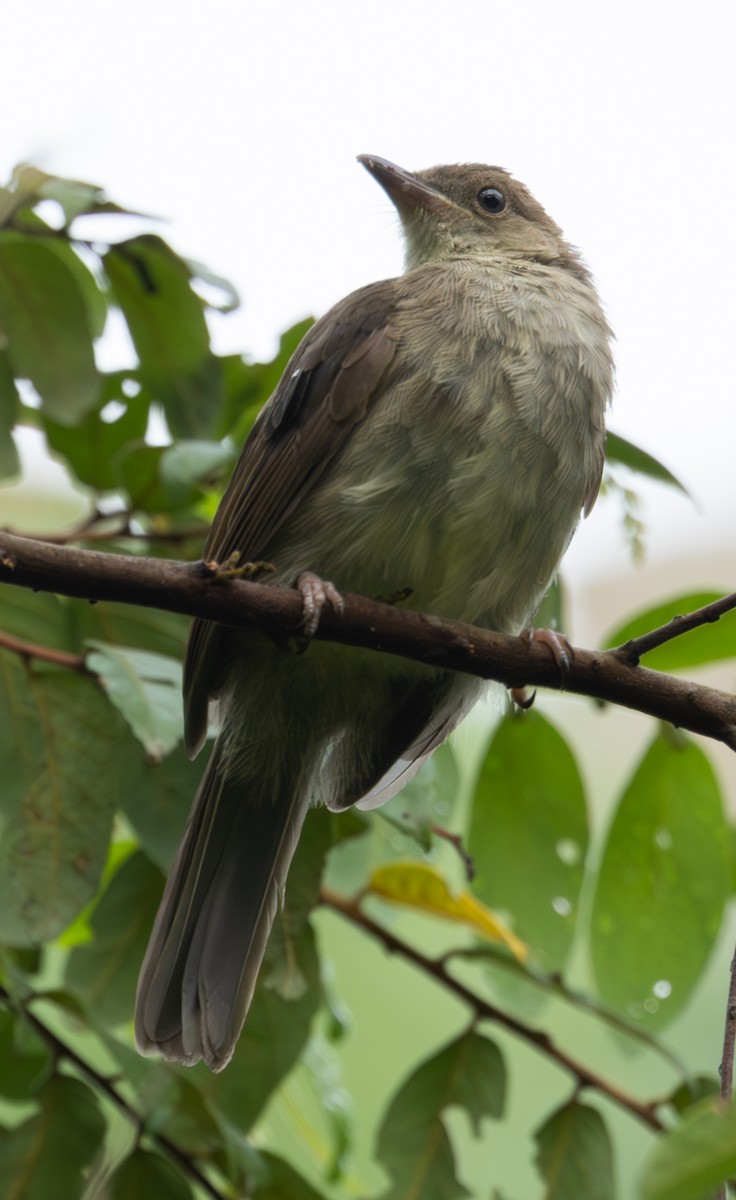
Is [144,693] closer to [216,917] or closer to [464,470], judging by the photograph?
[216,917]

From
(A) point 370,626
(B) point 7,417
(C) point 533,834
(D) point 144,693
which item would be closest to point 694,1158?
(A) point 370,626

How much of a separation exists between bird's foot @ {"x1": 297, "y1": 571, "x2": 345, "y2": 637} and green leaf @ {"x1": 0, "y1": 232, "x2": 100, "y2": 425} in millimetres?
725

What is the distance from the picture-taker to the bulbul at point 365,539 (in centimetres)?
256

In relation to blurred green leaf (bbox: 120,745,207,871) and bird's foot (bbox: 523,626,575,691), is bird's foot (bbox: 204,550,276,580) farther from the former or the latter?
blurred green leaf (bbox: 120,745,207,871)

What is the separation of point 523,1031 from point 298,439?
123cm

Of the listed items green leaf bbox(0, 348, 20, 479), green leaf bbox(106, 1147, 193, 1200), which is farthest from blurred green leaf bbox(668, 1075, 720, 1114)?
green leaf bbox(0, 348, 20, 479)

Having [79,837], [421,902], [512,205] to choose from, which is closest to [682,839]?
[421,902]

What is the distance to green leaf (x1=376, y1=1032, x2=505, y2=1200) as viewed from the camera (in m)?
2.56

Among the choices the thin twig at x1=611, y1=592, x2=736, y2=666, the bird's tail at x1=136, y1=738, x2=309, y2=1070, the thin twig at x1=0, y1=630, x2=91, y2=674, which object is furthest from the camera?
the bird's tail at x1=136, y1=738, x2=309, y2=1070

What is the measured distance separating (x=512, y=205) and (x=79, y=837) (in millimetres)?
2172

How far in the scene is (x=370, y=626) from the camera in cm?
204

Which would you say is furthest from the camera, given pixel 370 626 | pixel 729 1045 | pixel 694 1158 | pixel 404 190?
pixel 404 190

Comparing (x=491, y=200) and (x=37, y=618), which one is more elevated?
(x=491, y=200)

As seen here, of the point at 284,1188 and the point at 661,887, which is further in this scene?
the point at 661,887
